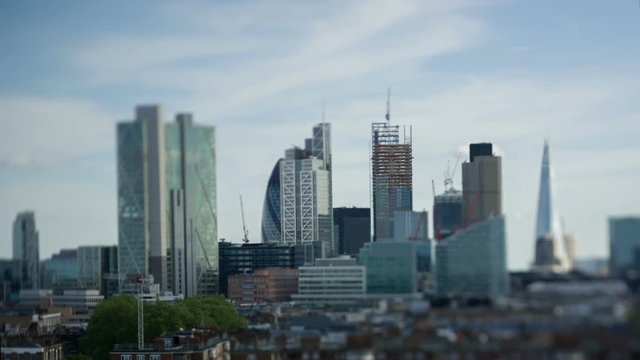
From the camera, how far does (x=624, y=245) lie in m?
41.3

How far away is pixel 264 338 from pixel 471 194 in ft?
141

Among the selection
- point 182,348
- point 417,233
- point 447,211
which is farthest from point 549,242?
point 447,211

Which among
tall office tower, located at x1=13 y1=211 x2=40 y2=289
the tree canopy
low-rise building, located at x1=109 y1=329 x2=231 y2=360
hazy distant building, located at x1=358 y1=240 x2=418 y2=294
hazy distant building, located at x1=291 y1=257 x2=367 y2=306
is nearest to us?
hazy distant building, located at x1=358 y1=240 x2=418 y2=294

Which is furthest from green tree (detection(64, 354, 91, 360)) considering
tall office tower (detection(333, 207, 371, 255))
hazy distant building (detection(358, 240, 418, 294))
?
tall office tower (detection(333, 207, 371, 255))

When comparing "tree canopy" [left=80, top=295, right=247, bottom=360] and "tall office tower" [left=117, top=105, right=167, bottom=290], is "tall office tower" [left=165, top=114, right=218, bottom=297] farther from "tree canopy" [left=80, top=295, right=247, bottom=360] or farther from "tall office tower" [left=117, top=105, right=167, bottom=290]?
"tree canopy" [left=80, top=295, right=247, bottom=360]

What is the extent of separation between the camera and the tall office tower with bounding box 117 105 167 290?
5772 cm

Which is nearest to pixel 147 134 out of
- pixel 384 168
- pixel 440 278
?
pixel 440 278

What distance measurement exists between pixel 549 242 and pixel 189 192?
22605 mm

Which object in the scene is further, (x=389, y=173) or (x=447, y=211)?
(x=389, y=173)

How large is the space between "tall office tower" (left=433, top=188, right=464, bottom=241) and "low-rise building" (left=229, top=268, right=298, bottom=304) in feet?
34.6

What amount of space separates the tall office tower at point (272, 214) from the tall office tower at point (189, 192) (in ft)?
269

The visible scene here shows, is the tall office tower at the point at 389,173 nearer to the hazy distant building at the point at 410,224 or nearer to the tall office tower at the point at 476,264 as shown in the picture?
the hazy distant building at the point at 410,224

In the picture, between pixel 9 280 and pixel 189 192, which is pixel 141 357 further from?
pixel 9 280

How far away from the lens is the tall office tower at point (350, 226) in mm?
145950
